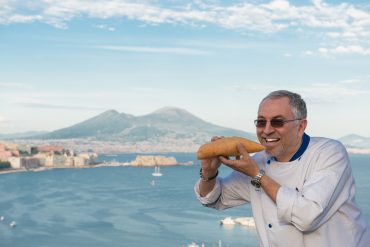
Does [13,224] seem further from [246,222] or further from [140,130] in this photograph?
[140,130]

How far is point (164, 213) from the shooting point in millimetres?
21109

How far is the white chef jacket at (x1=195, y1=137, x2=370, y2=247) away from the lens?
30.3 inches

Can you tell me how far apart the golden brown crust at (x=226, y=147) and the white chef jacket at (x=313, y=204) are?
66mm

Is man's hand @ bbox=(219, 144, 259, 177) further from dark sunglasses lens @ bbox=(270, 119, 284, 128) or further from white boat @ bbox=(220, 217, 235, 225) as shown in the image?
white boat @ bbox=(220, 217, 235, 225)

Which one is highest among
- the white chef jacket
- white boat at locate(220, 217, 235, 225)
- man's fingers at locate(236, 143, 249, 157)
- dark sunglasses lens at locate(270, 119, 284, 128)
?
dark sunglasses lens at locate(270, 119, 284, 128)

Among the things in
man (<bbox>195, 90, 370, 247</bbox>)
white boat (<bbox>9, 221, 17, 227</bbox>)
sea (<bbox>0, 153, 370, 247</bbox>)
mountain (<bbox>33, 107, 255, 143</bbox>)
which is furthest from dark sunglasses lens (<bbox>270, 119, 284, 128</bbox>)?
mountain (<bbox>33, 107, 255, 143</bbox>)

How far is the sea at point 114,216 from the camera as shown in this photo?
54.2 ft

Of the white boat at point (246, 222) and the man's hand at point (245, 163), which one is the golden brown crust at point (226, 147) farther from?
the white boat at point (246, 222)

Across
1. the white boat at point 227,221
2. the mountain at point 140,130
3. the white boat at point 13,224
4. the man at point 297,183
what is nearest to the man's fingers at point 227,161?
the man at point 297,183

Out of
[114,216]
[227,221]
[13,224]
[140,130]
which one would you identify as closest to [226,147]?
[227,221]

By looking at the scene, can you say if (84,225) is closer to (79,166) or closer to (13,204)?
(13,204)

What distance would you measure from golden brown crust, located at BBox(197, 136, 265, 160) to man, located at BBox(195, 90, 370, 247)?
0.4 inches

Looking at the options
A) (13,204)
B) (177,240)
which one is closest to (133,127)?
(13,204)

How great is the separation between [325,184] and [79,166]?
169 ft
